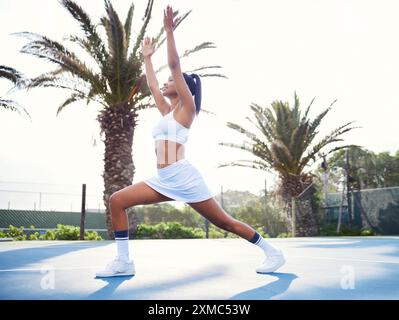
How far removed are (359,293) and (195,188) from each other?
1382mm

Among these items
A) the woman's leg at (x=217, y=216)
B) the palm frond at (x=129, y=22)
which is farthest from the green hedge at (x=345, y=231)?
Answer: the woman's leg at (x=217, y=216)

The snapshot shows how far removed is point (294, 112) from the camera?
776 inches

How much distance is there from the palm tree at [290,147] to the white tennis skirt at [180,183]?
49.8 ft

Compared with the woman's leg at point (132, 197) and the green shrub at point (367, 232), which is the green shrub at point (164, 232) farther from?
the woman's leg at point (132, 197)

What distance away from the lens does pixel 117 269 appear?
11.4ft

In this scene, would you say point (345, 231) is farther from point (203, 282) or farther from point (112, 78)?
point (203, 282)

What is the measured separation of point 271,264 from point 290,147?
15645 mm

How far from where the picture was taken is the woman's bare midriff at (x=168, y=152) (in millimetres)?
3535

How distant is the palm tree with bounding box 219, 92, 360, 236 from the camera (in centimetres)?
1875

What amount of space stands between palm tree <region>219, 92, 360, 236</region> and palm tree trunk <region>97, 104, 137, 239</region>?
6.48 meters

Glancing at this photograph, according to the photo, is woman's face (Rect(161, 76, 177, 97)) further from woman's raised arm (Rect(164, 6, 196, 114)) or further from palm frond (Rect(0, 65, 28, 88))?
palm frond (Rect(0, 65, 28, 88))

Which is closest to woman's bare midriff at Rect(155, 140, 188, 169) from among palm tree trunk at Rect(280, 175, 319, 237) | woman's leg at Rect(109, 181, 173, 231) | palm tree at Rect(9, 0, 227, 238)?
woman's leg at Rect(109, 181, 173, 231)
